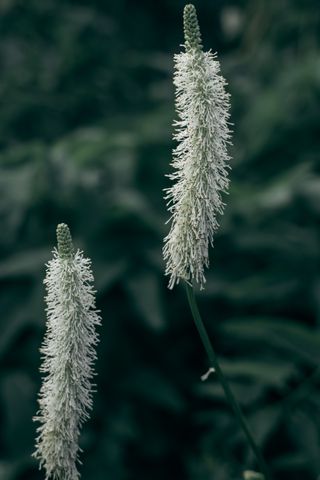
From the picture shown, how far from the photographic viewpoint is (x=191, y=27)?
0.91 meters

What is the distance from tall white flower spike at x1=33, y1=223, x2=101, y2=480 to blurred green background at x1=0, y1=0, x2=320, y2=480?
3.90 ft

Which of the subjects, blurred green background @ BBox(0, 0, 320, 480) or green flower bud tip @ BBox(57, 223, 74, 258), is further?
blurred green background @ BBox(0, 0, 320, 480)

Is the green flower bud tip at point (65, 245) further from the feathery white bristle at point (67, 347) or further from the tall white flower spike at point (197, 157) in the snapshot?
the tall white flower spike at point (197, 157)

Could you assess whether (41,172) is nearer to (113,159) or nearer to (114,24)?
(113,159)

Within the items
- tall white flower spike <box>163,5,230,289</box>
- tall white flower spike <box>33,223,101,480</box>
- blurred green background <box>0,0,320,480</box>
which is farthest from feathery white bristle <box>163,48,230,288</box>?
blurred green background <box>0,0,320,480</box>

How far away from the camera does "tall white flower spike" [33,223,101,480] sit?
96 centimetres

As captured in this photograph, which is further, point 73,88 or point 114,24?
point 114,24

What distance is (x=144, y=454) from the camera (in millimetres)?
3537

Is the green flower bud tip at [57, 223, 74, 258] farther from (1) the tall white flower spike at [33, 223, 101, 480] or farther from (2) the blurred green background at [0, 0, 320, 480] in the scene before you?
(2) the blurred green background at [0, 0, 320, 480]

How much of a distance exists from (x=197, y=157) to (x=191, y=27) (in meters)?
0.17

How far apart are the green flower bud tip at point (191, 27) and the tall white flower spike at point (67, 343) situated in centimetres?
29

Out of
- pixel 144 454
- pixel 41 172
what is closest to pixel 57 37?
pixel 41 172

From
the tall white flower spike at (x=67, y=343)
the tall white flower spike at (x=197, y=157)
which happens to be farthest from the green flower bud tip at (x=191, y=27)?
the tall white flower spike at (x=67, y=343)

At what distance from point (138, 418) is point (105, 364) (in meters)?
0.32
